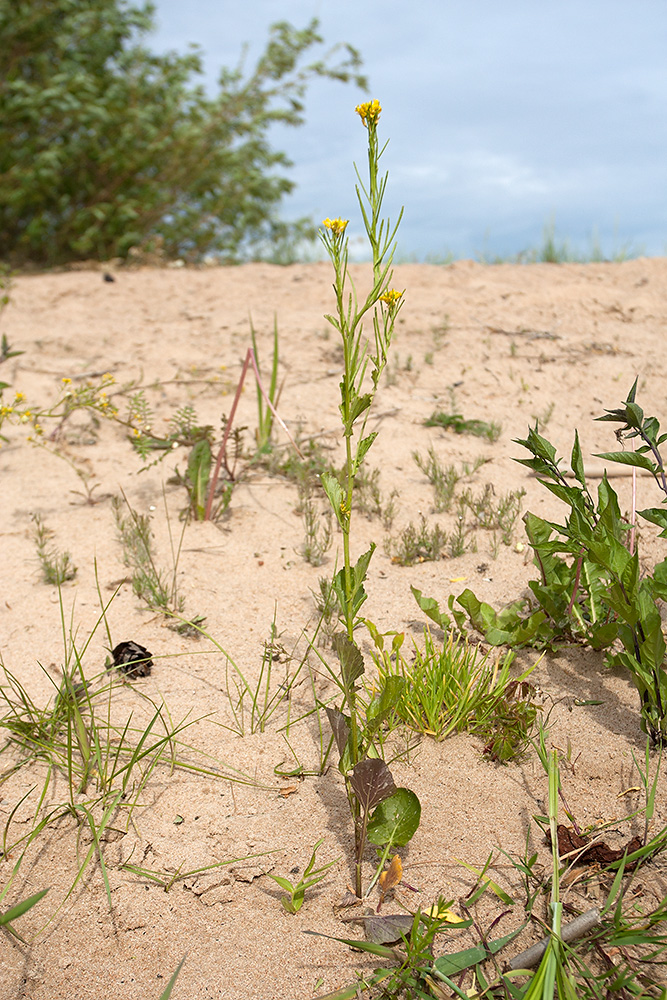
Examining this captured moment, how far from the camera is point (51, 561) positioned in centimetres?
283

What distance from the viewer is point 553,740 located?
197 cm

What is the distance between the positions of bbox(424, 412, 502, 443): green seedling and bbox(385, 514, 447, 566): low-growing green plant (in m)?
1.01

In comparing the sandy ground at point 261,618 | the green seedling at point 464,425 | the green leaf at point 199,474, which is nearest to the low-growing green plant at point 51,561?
the sandy ground at point 261,618

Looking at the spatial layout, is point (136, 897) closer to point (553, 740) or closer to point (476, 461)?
point (553, 740)

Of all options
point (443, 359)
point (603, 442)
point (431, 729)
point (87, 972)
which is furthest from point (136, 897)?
point (443, 359)

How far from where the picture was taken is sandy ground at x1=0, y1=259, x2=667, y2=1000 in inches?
60.6

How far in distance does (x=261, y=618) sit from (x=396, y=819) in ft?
3.36

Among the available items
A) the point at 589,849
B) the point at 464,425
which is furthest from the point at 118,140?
the point at 589,849

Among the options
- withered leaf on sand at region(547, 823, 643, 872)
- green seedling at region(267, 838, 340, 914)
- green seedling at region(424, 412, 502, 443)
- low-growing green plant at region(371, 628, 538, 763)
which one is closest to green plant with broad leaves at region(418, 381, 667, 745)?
low-growing green plant at region(371, 628, 538, 763)

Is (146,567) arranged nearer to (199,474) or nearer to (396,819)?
(199,474)

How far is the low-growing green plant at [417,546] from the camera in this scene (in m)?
2.81

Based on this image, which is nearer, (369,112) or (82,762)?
(369,112)

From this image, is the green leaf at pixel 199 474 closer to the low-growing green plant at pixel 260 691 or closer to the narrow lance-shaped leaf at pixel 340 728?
the low-growing green plant at pixel 260 691

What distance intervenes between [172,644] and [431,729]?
36.7 inches
